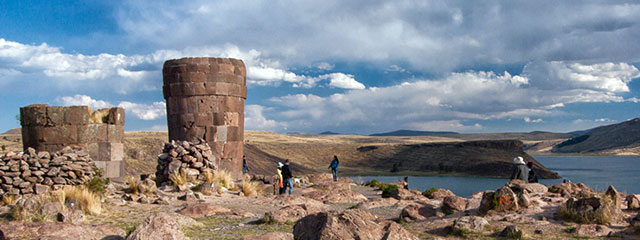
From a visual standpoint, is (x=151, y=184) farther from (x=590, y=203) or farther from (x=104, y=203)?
(x=590, y=203)

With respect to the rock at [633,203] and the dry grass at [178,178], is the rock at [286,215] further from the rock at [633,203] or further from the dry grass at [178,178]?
the rock at [633,203]

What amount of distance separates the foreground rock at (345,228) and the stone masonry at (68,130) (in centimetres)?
1084

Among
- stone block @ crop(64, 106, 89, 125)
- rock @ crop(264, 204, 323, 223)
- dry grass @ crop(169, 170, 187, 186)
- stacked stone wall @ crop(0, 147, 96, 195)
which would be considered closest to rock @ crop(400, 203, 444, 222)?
rock @ crop(264, 204, 323, 223)

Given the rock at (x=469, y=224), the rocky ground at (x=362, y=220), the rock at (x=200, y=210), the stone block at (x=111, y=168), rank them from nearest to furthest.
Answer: the rocky ground at (x=362, y=220) < the rock at (x=469, y=224) < the rock at (x=200, y=210) < the stone block at (x=111, y=168)

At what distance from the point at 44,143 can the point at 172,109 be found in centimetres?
440

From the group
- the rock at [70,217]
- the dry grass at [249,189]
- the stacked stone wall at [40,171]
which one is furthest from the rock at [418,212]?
the stacked stone wall at [40,171]

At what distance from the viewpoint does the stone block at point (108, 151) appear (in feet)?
52.3

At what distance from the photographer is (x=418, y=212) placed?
10.9 m

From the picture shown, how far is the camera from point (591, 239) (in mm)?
8469

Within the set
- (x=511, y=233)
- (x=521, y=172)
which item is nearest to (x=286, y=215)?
(x=511, y=233)

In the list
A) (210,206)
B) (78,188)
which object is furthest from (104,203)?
(210,206)

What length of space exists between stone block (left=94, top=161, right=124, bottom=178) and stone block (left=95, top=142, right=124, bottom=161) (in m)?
0.13

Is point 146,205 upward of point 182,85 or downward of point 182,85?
downward

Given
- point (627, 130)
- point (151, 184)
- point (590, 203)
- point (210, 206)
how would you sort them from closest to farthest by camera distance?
1. point (590, 203)
2. point (210, 206)
3. point (151, 184)
4. point (627, 130)
